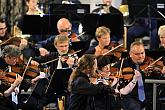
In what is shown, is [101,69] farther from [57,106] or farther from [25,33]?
[25,33]

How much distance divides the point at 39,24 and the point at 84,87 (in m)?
2.90

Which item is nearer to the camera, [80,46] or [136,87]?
[136,87]

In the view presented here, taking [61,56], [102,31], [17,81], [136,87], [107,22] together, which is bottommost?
[136,87]

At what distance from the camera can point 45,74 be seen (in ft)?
22.3

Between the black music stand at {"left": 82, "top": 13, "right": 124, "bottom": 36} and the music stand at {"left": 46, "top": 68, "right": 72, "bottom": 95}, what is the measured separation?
202cm

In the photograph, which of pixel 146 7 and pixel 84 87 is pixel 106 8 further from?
pixel 84 87

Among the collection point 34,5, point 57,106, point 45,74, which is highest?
point 34,5

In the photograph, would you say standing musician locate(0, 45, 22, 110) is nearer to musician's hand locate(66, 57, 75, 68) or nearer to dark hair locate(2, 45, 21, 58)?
dark hair locate(2, 45, 21, 58)

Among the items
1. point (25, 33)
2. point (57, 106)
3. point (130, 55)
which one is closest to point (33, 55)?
point (25, 33)

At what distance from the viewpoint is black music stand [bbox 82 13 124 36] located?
8.22 metres

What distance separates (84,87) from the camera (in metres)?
5.74

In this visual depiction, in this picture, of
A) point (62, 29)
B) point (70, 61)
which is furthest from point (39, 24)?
point (70, 61)

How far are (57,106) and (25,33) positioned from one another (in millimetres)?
1795

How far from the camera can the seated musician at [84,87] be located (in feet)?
18.9
